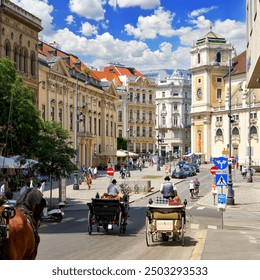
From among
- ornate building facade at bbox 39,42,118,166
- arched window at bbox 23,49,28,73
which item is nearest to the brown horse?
ornate building facade at bbox 39,42,118,166

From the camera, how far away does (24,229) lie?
789cm

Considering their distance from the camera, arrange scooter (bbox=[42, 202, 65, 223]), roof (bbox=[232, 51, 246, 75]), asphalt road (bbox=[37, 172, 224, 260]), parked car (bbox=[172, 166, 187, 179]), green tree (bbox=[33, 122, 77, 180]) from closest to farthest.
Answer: asphalt road (bbox=[37, 172, 224, 260]) < scooter (bbox=[42, 202, 65, 223]) < green tree (bbox=[33, 122, 77, 180]) < parked car (bbox=[172, 166, 187, 179]) < roof (bbox=[232, 51, 246, 75])

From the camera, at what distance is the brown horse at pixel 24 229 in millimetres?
7398

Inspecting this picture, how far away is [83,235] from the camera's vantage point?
17.8m

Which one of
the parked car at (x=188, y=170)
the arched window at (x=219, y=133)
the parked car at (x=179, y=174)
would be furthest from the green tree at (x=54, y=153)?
the arched window at (x=219, y=133)

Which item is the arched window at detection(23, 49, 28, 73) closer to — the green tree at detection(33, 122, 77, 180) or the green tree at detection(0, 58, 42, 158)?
the green tree at detection(0, 58, 42, 158)

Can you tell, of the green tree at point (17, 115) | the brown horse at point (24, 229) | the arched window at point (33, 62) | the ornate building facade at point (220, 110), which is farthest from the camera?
the ornate building facade at point (220, 110)

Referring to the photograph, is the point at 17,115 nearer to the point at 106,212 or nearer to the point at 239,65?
the point at 106,212

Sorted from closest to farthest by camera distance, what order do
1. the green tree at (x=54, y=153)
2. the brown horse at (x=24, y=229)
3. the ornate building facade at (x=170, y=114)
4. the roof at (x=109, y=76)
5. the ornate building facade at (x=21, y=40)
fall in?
the brown horse at (x=24, y=229)
the ornate building facade at (x=170, y=114)
the green tree at (x=54, y=153)
the roof at (x=109, y=76)
the ornate building facade at (x=21, y=40)

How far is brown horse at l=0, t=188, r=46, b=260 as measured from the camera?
7.40 m

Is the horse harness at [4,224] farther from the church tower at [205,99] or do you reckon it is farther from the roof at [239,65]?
the roof at [239,65]

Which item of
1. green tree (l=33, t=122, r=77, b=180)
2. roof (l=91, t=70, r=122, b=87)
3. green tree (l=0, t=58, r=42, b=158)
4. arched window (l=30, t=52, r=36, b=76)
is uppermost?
arched window (l=30, t=52, r=36, b=76)
